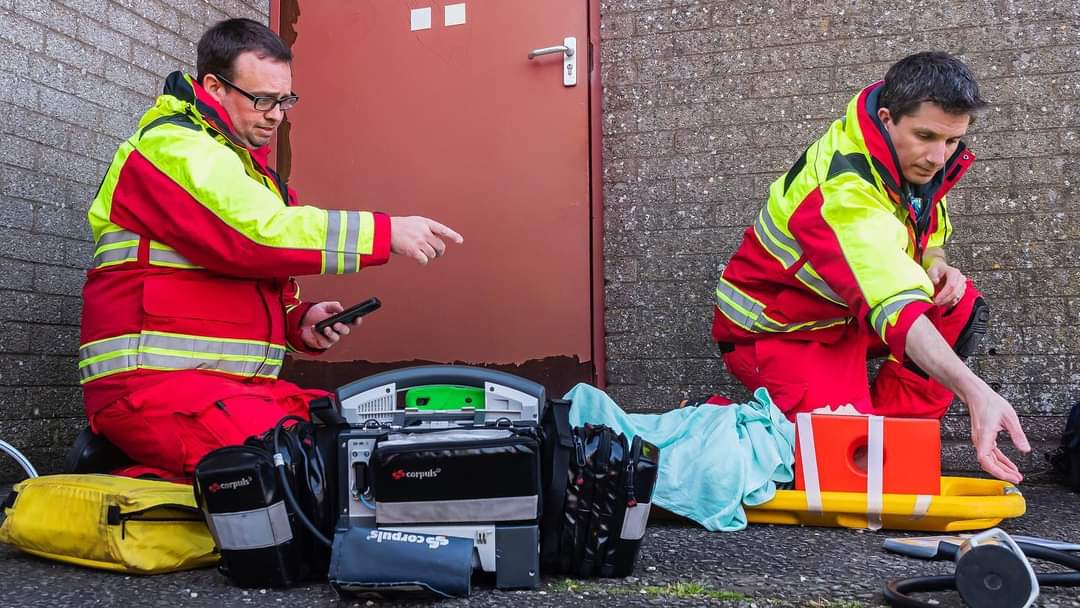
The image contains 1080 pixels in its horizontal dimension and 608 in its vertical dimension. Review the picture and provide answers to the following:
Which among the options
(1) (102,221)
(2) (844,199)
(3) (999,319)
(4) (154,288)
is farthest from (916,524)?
(1) (102,221)

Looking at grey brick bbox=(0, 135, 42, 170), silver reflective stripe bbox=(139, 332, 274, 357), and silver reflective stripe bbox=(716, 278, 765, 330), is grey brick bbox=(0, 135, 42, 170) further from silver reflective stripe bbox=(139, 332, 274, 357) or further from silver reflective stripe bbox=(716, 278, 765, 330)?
silver reflective stripe bbox=(716, 278, 765, 330)

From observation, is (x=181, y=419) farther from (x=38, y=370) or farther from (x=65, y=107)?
(x=65, y=107)

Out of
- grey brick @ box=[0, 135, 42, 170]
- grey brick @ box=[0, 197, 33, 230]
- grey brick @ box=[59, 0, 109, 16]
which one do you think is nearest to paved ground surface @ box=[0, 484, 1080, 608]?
grey brick @ box=[0, 197, 33, 230]

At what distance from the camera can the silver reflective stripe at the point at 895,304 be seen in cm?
217

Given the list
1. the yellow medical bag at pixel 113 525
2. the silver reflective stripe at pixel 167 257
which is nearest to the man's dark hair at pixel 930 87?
the silver reflective stripe at pixel 167 257

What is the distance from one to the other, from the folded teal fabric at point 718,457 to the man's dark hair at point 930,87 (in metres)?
0.97

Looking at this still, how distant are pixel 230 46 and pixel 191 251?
0.68 m

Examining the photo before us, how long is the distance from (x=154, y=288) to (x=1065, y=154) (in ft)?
10.7

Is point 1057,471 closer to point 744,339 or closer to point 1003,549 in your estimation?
point 744,339

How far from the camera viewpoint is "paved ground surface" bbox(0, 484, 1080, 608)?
65.3 inches

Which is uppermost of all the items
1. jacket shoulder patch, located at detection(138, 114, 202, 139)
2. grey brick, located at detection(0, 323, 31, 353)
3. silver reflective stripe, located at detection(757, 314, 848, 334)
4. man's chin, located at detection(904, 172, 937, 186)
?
jacket shoulder patch, located at detection(138, 114, 202, 139)

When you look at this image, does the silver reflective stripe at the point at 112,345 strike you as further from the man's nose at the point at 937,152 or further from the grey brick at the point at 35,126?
the man's nose at the point at 937,152

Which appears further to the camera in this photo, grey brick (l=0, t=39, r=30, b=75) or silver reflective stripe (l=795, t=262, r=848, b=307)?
grey brick (l=0, t=39, r=30, b=75)

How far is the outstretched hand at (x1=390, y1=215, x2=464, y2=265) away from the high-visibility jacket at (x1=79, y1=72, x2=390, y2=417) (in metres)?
0.03
